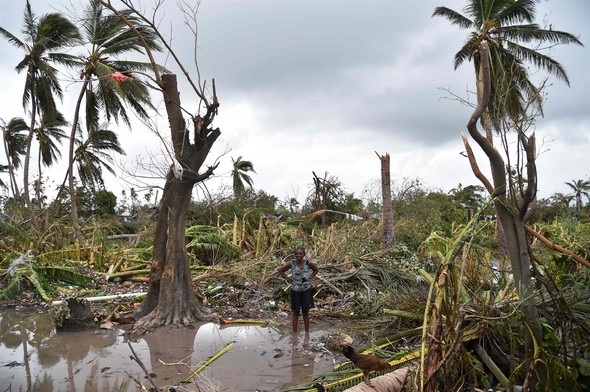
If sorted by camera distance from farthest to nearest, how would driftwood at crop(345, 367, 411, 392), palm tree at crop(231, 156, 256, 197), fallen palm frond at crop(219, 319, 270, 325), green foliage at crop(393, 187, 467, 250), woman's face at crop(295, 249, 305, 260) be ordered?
palm tree at crop(231, 156, 256, 197)
green foliage at crop(393, 187, 467, 250)
fallen palm frond at crop(219, 319, 270, 325)
woman's face at crop(295, 249, 305, 260)
driftwood at crop(345, 367, 411, 392)

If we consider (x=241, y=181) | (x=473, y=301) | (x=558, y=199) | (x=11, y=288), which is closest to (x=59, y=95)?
(x=11, y=288)

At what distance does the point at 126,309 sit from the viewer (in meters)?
9.00

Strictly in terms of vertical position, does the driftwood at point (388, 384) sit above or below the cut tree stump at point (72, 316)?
above

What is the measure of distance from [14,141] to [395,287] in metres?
25.1

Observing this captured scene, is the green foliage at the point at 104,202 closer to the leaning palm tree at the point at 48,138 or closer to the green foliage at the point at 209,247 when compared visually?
the leaning palm tree at the point at 48,138

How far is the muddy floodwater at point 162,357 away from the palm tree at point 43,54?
13001 millimetres

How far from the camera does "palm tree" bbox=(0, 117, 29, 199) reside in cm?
2627

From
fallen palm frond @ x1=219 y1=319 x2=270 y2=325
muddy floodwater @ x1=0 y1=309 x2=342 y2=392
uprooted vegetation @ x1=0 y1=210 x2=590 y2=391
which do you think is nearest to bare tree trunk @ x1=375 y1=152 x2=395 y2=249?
uprooted vegetation @ x1=0 y1=210 x2=590 y2=391

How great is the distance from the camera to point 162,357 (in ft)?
21.3

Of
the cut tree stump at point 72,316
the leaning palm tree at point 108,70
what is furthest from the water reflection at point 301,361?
the leaning palm tree at point 108,70

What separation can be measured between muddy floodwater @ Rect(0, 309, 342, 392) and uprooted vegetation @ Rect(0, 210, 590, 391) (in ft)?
2.50

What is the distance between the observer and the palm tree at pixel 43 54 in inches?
722

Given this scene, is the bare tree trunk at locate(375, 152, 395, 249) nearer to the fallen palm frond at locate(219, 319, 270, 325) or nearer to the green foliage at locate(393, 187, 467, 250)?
the green foliage at locate(393, 187, 467, 250)

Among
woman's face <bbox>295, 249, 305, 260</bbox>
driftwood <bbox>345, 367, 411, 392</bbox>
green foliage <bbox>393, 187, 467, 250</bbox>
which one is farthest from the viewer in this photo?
green foliage <bbox>393, 187, 467, 250</bbox>
